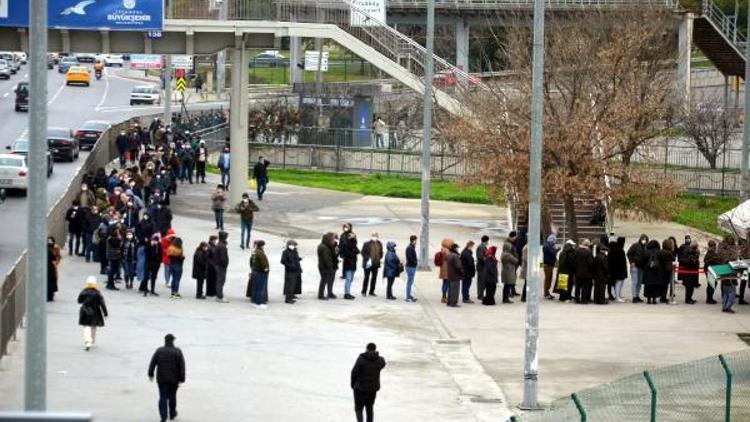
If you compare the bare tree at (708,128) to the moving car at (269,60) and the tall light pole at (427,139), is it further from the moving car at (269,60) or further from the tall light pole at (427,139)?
the moving car at (269,60)

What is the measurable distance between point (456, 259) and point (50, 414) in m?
25.0

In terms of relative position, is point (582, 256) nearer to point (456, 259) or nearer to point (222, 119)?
point (456, 259)

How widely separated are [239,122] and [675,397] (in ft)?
87.6

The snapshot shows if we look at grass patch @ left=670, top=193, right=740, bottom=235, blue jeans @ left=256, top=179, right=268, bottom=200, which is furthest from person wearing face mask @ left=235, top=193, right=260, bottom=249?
grass patch @ left=670, top=193, right=740, bottom=235

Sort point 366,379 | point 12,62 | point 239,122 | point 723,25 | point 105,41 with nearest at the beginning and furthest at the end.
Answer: point 366,379 < point 105,41 < point 239,122 < point 723,25 < point 12,62

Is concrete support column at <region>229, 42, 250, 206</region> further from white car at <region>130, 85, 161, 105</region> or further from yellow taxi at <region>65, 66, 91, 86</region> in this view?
yellow taxi at <region>65, 66, 91, 86</region>

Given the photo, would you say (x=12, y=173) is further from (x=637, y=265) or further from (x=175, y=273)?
(x=637, y=265)

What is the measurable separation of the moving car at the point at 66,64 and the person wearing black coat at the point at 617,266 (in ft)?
272

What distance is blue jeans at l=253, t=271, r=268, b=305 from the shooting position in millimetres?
30984

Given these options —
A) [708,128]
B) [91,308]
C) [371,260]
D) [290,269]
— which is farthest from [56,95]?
[91,308]

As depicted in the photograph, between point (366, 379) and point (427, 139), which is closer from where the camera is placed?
point (366, 379)

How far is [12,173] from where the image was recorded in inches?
1788

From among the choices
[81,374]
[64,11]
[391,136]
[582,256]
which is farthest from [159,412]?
[391,136]

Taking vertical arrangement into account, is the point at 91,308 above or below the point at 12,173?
below
